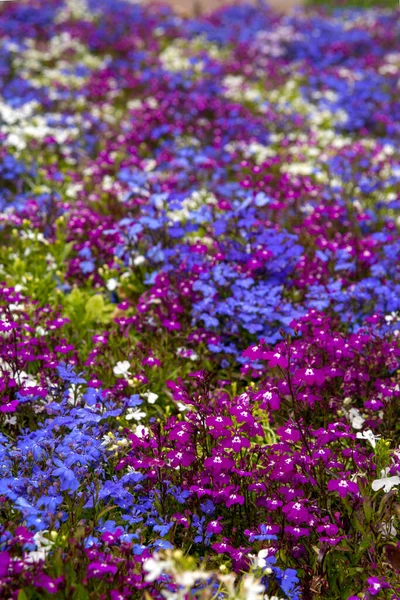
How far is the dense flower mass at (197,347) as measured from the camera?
3344mm

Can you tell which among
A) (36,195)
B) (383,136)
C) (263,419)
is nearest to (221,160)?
(36,195)

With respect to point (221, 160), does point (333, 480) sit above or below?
below

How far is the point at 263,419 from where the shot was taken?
462 centimetres

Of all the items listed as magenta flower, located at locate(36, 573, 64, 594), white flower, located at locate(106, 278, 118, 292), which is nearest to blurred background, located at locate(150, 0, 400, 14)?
white flower, located at locate(106, 278, 118, 292)

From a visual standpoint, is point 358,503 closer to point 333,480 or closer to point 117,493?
point 333,480

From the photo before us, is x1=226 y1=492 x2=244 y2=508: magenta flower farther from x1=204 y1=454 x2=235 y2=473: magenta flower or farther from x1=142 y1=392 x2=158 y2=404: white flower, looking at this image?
x1=142 y1=392 x2=158 y2=404: white flower

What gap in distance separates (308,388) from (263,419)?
0.41 meters

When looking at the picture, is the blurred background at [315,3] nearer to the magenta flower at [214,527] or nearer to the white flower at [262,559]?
the magenta flower at [214,527]

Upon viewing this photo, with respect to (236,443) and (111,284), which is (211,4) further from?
(236,443)

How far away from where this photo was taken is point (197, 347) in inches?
208

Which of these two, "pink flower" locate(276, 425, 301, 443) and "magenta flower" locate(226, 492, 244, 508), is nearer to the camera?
"magenta flower" locate(226, 492, 244, 508)

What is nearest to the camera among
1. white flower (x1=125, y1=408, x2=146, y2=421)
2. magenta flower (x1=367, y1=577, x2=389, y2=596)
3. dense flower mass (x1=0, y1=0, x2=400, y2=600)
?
magenta flower (x1=367, y1=577, x2=389, y2=596)

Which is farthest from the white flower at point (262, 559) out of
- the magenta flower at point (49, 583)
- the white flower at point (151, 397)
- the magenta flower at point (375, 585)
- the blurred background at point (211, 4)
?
the blurred background at point (211, 4)

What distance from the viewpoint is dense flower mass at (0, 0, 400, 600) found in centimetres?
334
